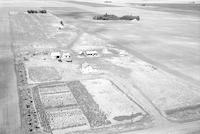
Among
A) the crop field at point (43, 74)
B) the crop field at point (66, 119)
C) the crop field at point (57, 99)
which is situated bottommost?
the crop field at point (66, 119)

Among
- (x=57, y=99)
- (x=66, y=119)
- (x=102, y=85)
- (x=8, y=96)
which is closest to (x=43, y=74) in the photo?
(x=8, y=96)

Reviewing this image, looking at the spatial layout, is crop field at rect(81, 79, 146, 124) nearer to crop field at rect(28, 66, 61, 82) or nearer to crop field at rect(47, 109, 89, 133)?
crop field at rect(47, 109, 89, 133)

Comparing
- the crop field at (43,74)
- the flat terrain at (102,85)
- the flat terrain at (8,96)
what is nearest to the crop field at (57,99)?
the flat terrain at (102,85)

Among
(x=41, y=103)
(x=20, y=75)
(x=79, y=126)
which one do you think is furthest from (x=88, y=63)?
(x=79, y=126)

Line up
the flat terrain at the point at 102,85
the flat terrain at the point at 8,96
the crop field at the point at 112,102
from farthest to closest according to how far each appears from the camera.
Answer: the crop field at the point at 112,102 → the flat terrain at the point at 102,85 → the flat terrain at the point at 8,96

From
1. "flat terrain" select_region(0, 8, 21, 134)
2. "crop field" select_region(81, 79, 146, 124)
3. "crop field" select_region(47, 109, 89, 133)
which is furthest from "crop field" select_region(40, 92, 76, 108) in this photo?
"flat terrain" select_region(0, 8, 21, 134)

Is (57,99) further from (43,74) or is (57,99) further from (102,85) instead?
(43,74)

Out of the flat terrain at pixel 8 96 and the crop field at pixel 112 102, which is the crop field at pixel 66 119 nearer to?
the crop field at pixel 112 102

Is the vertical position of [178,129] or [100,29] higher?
[100,29]

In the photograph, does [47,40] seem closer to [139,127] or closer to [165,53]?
[165,53]
